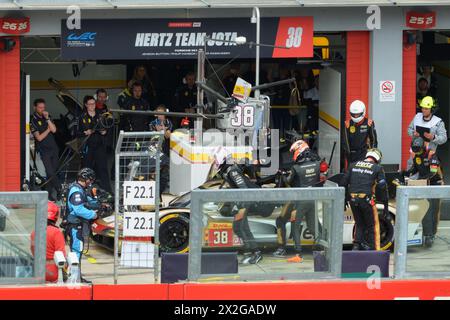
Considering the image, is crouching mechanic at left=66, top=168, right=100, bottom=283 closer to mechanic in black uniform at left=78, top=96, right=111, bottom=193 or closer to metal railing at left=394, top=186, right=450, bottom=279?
metal railing at left=394, top=186, right=450, bottom=279

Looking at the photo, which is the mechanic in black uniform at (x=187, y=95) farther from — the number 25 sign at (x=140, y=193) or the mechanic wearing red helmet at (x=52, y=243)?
the mechanic wearing red helmet at (x=52, y=243)

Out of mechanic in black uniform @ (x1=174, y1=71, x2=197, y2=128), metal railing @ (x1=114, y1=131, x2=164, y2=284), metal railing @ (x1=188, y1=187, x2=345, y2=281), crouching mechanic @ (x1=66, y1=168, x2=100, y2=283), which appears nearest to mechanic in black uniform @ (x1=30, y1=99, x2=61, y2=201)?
mechanic in black uniform @ (x1=174, y1=71, x2=197, y2=128)

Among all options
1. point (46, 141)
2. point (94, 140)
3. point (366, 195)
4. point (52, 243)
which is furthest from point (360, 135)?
point (52, 243)

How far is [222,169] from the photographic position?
16578mm

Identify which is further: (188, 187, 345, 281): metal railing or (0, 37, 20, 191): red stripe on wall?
(0, 37, 20, 191): red stripe on wall

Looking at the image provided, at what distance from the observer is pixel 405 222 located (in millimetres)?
10516

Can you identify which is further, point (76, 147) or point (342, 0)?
point (76, 147)

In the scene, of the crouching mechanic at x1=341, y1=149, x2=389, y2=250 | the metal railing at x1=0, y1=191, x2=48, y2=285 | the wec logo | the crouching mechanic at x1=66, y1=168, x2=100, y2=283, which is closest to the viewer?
the metal railing at x1=0, y1=191, x2=48, y2=285

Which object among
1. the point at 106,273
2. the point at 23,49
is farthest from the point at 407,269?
the point at 23,49

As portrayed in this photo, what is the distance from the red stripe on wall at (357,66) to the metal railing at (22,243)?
35.9 feet

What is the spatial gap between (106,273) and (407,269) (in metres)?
5.50

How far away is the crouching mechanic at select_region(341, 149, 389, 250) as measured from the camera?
15539 mm

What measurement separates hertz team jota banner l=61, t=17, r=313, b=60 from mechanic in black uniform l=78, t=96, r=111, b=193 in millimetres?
1272
